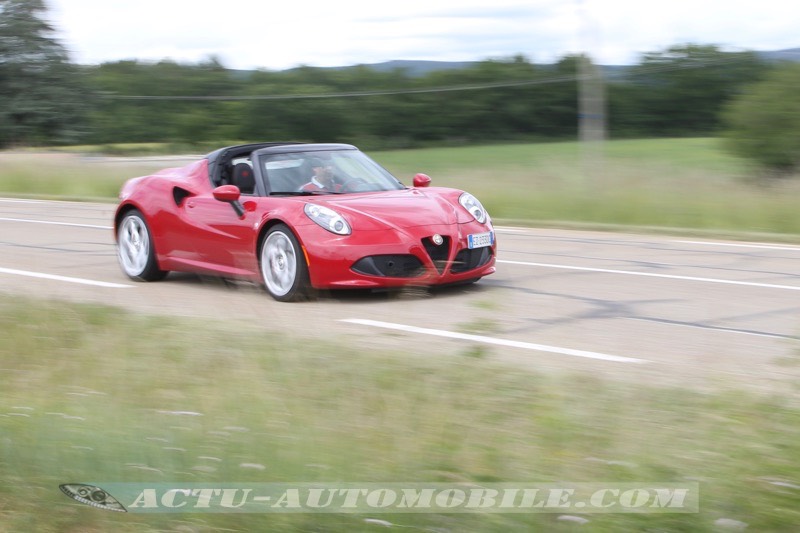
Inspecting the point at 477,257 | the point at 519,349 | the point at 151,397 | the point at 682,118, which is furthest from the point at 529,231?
the point at 682,118

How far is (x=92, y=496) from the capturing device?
13.5 feet

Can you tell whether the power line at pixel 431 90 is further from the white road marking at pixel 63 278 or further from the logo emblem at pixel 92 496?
the logo emblem at pixel 92 496

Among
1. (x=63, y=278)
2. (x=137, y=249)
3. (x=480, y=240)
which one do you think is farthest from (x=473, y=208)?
(x=63, y=278)

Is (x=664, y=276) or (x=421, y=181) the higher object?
(x=421, y=181)

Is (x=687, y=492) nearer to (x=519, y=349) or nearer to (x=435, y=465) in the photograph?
(x=435, y=465)

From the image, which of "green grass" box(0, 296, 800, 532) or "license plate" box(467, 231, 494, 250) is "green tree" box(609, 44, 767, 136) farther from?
"green grass" box(0, 296, 800, 532)

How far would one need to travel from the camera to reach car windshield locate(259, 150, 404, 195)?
30.6ft

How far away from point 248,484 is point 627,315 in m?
4.69

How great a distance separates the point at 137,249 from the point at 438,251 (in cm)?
329

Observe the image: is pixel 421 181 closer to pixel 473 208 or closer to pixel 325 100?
pixel 473 208

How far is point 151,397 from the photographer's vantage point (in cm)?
546

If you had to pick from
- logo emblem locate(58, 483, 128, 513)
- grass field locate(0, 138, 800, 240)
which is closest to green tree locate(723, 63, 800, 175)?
grass field locate(0, 138, 800, 240)

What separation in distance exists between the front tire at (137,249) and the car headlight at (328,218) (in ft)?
7.09

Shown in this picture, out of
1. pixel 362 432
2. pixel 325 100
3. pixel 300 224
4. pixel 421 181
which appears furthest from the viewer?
pixel 325 100
